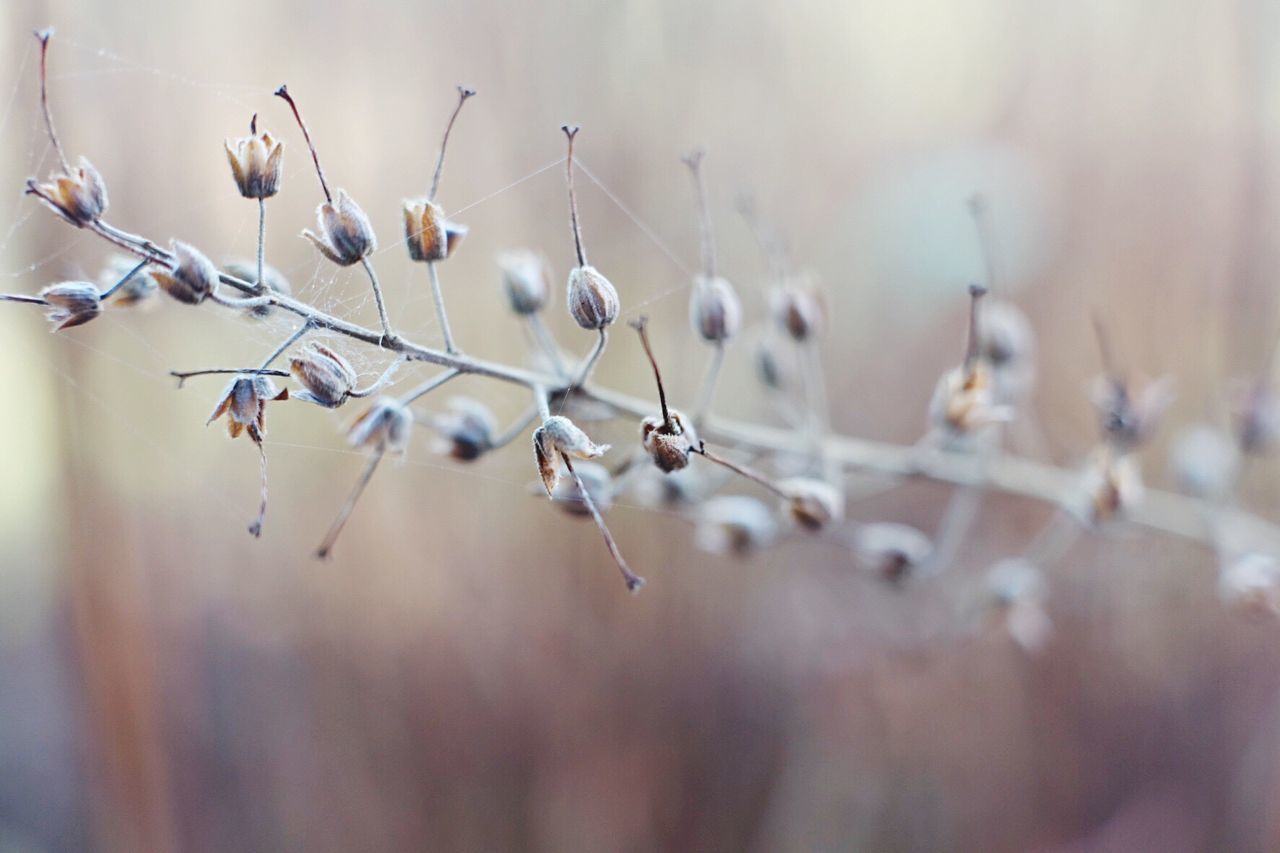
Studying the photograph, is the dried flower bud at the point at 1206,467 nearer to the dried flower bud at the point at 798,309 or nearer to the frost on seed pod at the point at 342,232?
the dried flower bud at the point at 798,309

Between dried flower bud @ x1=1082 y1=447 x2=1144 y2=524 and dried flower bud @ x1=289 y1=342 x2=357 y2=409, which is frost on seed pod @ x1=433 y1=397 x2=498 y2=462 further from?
dried flower bud @ x1=1082 y1=447 x2=1144 y2=524

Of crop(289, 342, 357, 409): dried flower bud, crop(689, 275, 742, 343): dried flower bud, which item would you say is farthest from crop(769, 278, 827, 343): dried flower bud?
crop(289, 342, 357, 409): dried flower bud

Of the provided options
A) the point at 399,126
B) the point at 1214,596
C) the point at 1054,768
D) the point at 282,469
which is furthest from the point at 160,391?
the point at 1214,596

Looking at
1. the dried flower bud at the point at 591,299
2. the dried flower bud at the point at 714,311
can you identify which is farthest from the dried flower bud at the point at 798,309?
the dried flower bud at the point at 591,299

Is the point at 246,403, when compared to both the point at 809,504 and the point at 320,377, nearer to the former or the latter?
the point at 320,377

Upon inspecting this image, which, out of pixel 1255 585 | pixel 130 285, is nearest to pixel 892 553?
pixel 1255 585
